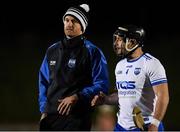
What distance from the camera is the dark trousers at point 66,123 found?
460 cm

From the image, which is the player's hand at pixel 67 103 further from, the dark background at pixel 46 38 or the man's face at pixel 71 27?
the dark background at pixel 46 38

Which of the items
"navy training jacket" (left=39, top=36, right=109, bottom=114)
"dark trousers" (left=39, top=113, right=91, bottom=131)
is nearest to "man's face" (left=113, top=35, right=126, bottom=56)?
"navy training jacket" (left=39, top=36, right=109, bottom=114)

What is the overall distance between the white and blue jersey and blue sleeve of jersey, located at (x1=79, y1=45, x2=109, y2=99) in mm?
273

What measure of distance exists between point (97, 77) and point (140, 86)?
0.49 metres

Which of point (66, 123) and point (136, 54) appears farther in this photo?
point (66, 123)

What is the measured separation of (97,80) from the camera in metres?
4.62

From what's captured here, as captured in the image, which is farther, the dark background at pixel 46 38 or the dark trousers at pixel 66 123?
the dark background at pixel 46 38

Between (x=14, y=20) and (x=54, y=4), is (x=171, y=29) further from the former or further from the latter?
(x=14, y=20)

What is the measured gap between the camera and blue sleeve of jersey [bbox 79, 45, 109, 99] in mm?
4574

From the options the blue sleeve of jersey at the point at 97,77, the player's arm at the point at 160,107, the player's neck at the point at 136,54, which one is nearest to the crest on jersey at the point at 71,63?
the blue sleeve of jersey at the point at 97,77

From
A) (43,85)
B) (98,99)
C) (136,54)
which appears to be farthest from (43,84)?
(136,54)

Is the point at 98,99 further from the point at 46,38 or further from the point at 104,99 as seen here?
the point at 46,38

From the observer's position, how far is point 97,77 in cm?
462

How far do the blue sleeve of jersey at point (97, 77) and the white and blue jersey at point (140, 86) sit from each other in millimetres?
273
